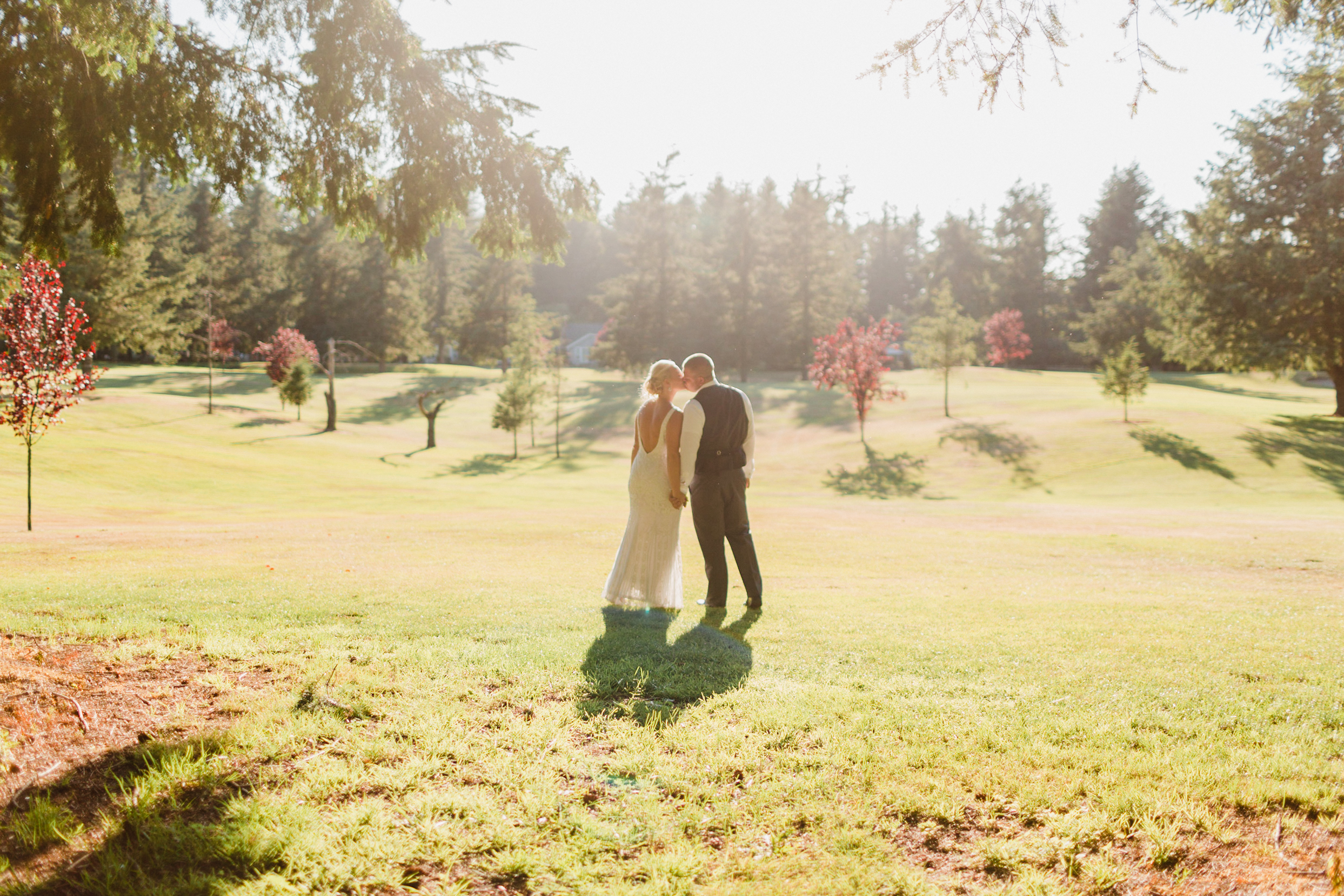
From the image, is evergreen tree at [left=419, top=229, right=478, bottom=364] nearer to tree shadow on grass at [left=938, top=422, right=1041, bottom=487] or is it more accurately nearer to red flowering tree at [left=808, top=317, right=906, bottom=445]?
red flowering tree at [left=808, top=317, right=906, bottom=445]

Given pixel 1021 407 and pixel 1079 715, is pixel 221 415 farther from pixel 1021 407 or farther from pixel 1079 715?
Result: pixel 1079 715

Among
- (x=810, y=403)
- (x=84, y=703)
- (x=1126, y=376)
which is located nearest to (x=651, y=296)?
(x=810, y=403)

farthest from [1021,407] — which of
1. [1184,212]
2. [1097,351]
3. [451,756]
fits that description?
[451,756]

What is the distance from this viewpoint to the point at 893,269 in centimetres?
9856

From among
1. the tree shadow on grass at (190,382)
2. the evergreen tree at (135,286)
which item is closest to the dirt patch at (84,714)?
the evergreen tree at (135,286)

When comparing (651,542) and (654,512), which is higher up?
(654,512)

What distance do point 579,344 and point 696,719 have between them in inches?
3750

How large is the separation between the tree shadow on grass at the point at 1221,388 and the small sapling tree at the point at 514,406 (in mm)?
41032

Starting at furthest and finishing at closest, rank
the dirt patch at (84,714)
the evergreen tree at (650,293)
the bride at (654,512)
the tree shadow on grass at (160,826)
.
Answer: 1. the evergreen tree at (650,293)
2. the bride at (654,512)
3. the dirt patch at (84,714)
4. the tree shadow on grass at (160,826)

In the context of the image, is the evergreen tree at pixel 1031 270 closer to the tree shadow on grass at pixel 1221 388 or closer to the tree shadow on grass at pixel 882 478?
the tree shadow on grass at pixel 1221 388

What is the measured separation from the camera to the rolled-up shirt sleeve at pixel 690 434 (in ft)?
24.0

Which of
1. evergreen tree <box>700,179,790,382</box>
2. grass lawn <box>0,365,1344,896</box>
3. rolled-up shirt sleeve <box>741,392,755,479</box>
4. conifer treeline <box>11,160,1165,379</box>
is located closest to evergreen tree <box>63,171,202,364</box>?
conifer treeline <box>11,160,1165,379</box>

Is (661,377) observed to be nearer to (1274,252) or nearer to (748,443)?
(748,443)

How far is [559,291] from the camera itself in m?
109
